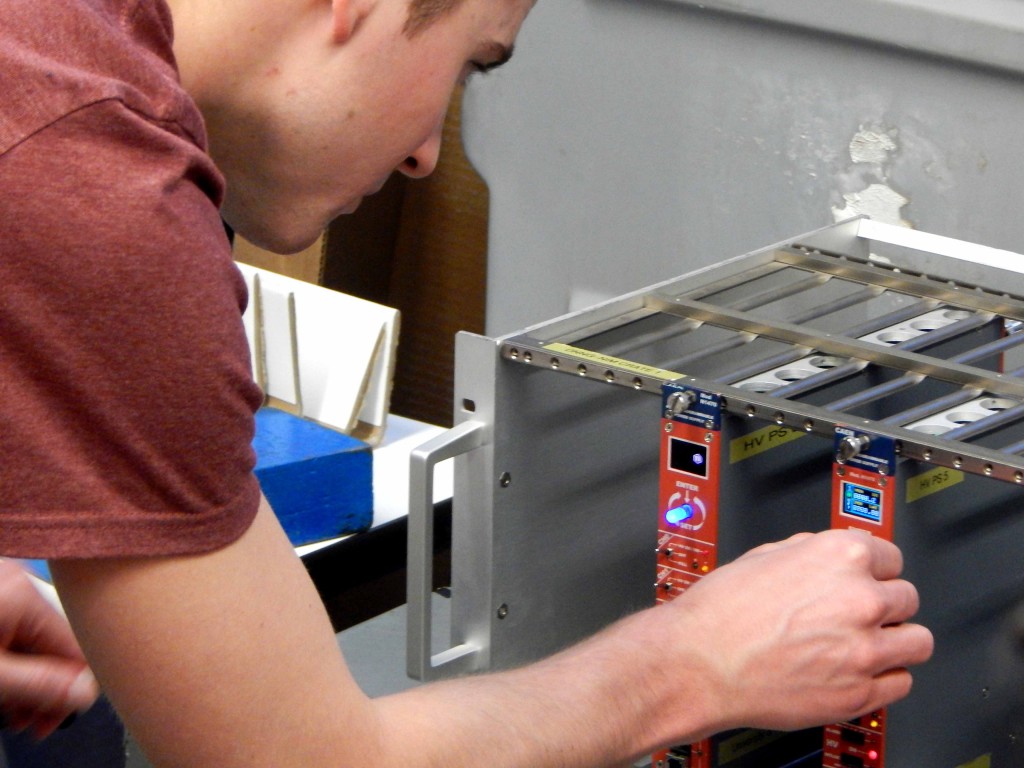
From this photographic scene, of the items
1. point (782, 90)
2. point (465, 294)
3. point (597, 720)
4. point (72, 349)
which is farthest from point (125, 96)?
point (465, 294)

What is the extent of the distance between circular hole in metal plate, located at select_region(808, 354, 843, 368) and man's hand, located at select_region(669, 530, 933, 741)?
21 cm

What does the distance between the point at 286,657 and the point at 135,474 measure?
136mm

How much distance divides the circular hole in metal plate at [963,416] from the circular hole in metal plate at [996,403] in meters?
0.02

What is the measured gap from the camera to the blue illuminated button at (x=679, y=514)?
1.11 meters

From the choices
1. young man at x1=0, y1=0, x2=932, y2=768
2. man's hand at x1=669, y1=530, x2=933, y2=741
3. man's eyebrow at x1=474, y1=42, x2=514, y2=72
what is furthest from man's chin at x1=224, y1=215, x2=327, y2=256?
man's hand at x1=669, y1=530, x2=933, y2=741

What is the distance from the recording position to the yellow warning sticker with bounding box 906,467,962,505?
1.03m

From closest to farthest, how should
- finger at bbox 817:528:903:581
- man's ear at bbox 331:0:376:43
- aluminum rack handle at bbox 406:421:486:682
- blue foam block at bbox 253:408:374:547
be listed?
man's ear at bbox 331:0:376:43 → finger at bbox 817:528:903:581 → aluminum rack handle at bbox 406:421:486:682 → blue foam block at bbox 253:408:374:547

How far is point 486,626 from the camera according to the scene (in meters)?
1.26

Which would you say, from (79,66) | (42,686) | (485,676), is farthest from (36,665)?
(79,66)

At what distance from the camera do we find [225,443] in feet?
2.48

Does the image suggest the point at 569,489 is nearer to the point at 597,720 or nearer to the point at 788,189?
the point at 597,720

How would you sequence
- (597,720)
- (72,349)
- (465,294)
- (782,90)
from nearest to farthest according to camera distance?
(72,349)
(597,720)
(782,90)
(465,294)

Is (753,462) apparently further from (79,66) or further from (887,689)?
(79,66)

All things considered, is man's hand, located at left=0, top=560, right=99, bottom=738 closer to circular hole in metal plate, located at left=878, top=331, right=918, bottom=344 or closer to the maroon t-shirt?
the maroon t-shirt
